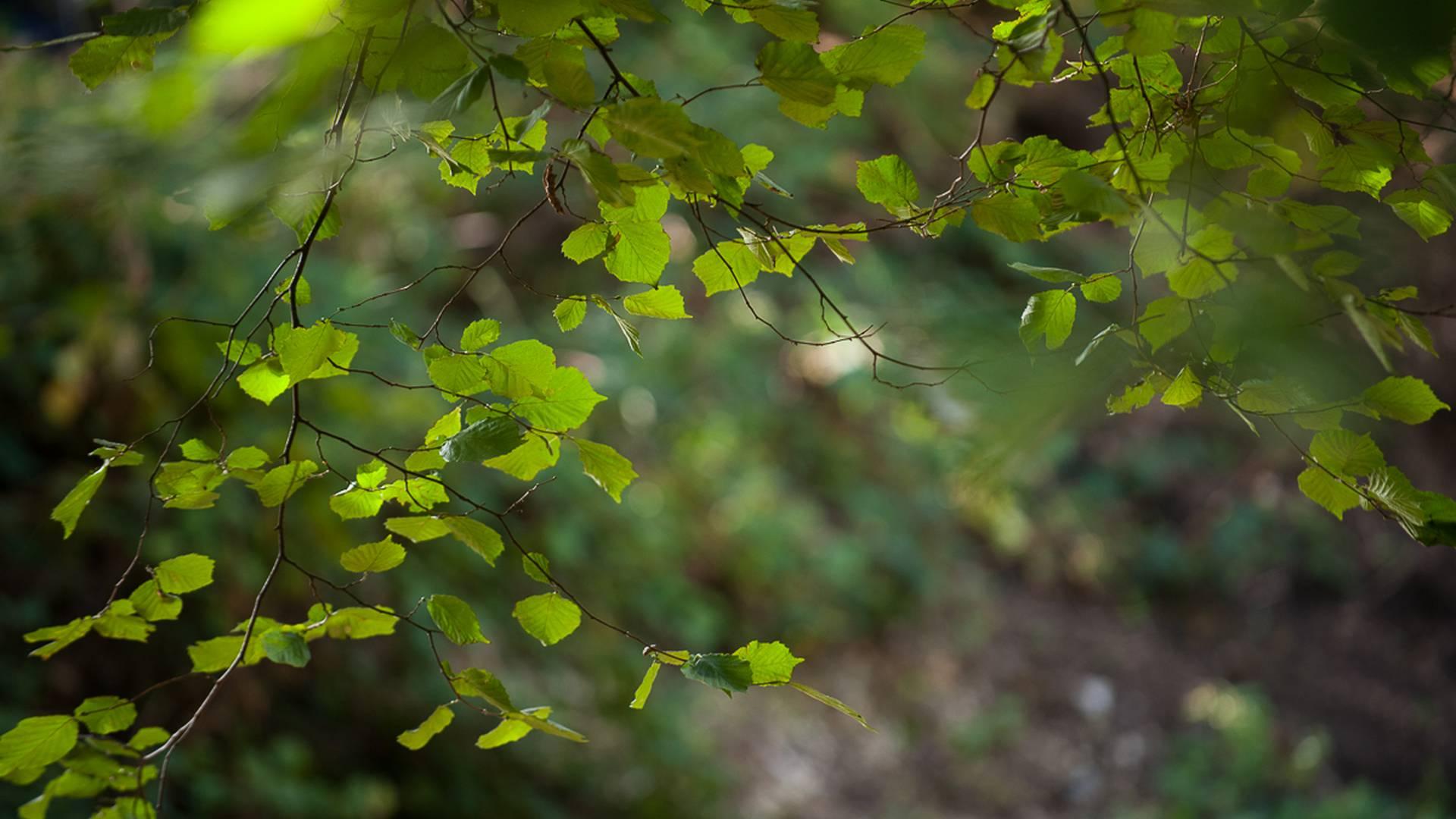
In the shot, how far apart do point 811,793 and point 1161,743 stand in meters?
1.19

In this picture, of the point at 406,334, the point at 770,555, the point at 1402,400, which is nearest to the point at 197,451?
the point at 406,334

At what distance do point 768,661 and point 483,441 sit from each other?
0.21 metres

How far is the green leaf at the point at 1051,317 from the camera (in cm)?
57

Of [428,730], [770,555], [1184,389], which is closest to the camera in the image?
[1184,389]

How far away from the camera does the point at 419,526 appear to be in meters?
0.60

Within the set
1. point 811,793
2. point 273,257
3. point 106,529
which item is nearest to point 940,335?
point 106,529

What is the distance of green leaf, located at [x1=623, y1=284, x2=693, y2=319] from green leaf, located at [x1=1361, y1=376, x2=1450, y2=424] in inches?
14.4

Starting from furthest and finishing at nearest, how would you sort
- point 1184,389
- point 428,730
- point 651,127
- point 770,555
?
point 770,555 < point 428,730 < point 1184,389 < point 651,127

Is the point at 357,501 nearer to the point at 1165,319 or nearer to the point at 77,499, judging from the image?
the point at 77,499

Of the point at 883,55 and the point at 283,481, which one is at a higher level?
the point at 883,55

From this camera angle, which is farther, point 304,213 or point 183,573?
point 183,573

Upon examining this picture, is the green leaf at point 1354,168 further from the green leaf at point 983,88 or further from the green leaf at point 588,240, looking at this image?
the green leaf at point 588,240

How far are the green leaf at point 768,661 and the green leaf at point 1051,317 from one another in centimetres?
23

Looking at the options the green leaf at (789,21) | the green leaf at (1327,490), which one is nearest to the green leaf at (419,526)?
the green leaf at (789,21)
